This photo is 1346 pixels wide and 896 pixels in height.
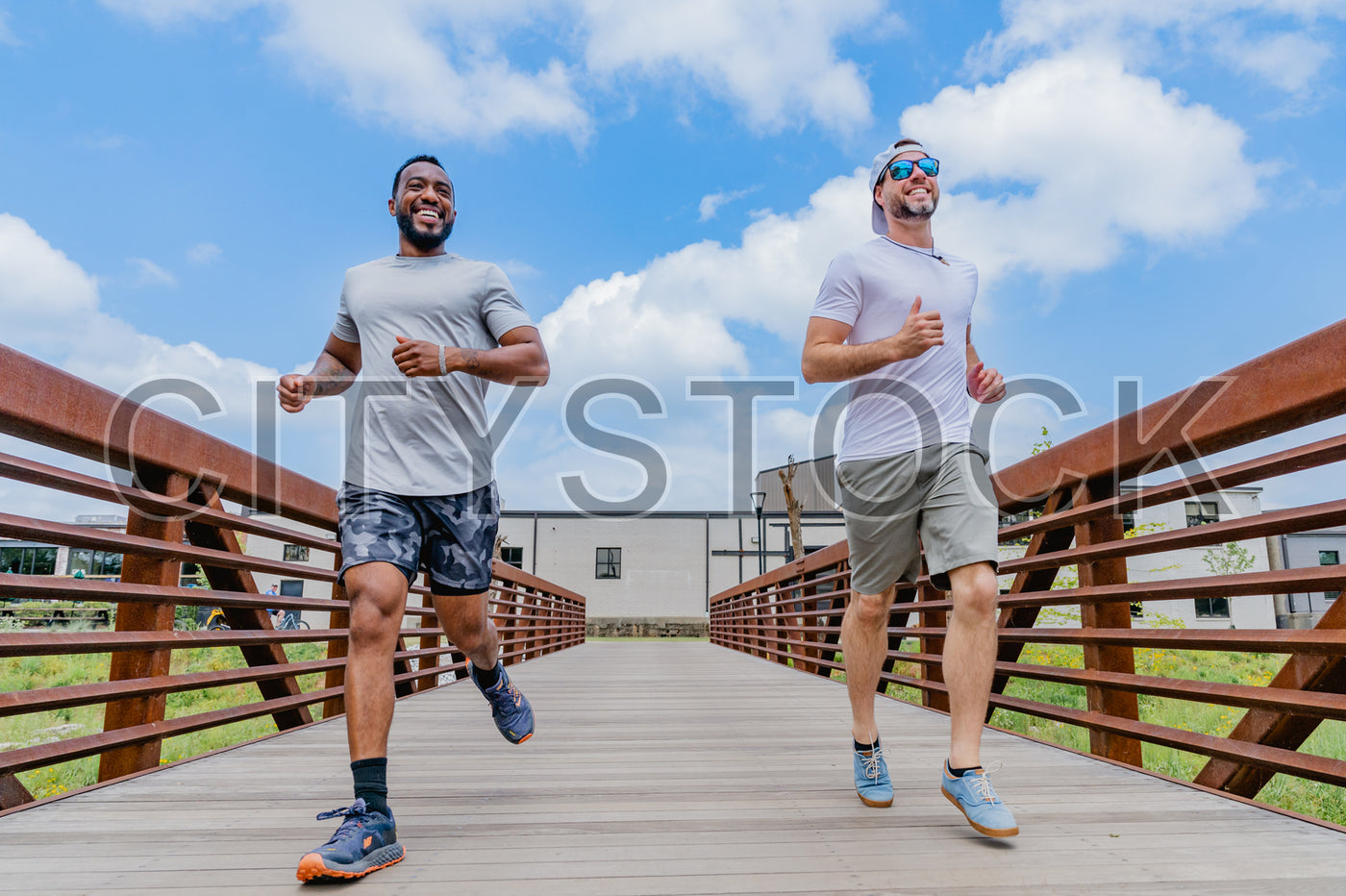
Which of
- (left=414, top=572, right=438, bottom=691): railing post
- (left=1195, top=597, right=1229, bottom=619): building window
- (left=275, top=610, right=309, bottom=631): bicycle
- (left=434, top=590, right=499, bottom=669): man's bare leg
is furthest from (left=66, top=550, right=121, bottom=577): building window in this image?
(left=1195, top=597, right=1229, bottom=619): building window

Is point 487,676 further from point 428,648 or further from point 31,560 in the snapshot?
point 31,560

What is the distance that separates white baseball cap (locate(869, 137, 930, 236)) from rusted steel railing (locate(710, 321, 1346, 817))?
985 millimetres

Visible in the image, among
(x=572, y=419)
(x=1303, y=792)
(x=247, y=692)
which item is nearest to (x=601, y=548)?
(x=247, y=692)

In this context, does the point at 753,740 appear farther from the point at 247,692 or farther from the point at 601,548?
the point at 601,548

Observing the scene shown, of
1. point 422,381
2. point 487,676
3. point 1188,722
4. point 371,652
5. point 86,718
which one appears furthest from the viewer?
point 86,718

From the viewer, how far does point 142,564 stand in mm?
2645

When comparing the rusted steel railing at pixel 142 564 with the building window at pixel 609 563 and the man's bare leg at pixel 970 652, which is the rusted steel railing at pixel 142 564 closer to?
the man's bare leg at pixel 970 652

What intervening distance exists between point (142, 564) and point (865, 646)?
2161mm

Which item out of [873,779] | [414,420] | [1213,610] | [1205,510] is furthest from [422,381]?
[1213,610]

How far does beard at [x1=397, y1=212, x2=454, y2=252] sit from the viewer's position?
2.34 meters

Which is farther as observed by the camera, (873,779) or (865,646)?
(865,646)

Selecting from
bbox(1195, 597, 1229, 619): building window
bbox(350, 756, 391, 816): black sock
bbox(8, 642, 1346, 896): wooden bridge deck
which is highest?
bbox(350, 756, 391, 816): black sock

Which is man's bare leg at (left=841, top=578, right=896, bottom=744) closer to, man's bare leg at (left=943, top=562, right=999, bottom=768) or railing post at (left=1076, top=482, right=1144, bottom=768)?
man's bare leg at (left=943, top=562, right=999, bottom=768)

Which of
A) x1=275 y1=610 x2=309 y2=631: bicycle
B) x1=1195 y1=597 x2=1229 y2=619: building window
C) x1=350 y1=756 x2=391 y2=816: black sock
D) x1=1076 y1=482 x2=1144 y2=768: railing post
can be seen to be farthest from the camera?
x1=1195 y1=597 x2=1229 y2=619: building window
